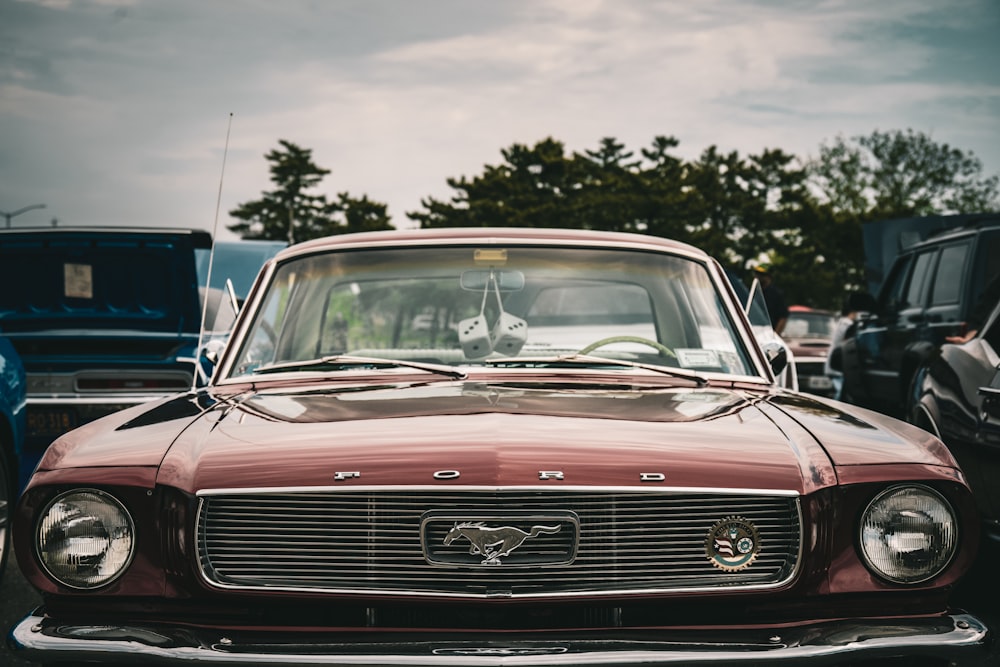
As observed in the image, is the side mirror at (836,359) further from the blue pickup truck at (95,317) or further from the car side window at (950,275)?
the blue pickup truck at (95,317)

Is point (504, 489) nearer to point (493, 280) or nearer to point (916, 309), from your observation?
point (493, 280)

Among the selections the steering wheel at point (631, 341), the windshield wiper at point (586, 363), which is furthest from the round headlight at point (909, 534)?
the steering wheel at point (631, 341)

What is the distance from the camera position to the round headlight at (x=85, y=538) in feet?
8.74

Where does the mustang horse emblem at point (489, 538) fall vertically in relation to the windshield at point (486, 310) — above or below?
below

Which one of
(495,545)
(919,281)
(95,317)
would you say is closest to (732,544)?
(495,545)

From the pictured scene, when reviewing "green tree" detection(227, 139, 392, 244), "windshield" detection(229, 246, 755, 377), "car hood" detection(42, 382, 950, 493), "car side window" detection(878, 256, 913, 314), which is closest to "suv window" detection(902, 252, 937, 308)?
"car side window" detection(878, 256, 913, 314)

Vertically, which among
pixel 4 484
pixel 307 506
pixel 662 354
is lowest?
pixel 4 484

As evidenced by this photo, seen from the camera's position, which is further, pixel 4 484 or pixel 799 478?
pixel 4 484

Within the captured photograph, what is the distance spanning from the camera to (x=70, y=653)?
2480mm

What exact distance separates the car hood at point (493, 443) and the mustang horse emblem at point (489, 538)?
11cm

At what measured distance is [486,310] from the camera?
3967mm

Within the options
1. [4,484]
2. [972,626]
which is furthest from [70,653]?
[4,484]

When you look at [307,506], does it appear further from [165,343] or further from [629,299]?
[165,343]

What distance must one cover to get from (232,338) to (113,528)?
4.43 feet
